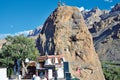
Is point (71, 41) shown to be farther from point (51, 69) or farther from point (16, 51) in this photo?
point (51, 69)

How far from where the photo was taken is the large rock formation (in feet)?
268

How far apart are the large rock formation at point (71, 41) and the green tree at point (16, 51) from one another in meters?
45.3

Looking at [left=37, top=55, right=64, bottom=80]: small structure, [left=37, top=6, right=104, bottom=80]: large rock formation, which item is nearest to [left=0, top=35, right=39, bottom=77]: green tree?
[left=37, top=55, right=64, bottom=80]: small structure

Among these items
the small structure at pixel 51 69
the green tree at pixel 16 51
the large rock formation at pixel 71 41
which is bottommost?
the small structure at pixel 51 69

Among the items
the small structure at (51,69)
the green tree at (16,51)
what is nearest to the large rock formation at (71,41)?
the green tree at (16,51)

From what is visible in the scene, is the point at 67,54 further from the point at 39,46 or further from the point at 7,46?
the point at 7,46

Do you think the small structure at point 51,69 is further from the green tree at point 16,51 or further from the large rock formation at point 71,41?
the large rock formation at point 71,41

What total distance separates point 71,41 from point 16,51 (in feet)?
170

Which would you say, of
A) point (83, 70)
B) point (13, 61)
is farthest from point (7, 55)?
point (83, 70)

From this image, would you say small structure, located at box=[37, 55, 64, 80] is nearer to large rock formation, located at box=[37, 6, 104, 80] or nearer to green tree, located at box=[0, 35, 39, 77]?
green tree, located at box=[0, 35, 39, 77]

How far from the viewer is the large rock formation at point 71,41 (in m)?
81.7

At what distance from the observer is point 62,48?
82875 mm

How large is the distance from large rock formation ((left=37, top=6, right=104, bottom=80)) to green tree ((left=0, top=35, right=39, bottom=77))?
45298mm

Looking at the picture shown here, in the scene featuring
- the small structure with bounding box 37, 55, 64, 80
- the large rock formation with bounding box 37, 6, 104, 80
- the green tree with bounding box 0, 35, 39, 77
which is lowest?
the small structure with bounding box 37, 55, 64, 80
